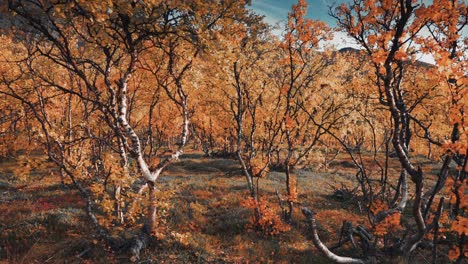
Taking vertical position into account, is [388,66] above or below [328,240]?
above

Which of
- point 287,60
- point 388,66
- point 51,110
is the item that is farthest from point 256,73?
point 51,110

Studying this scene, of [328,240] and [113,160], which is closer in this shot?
[113,160]

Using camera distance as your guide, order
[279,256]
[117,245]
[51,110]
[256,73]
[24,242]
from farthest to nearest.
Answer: [51,110] < [256,73] < [279,256] < [24,242] < [117,245]

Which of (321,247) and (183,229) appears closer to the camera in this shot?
(321,247)

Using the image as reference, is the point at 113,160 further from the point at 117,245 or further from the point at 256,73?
the point at 256,73

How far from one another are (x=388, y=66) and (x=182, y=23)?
246 inches

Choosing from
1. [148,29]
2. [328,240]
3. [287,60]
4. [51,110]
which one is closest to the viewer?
[148,29]

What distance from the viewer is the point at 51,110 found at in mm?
28781

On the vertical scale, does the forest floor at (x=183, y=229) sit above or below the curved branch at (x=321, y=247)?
below

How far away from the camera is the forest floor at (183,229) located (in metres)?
10.5

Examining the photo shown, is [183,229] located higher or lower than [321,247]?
lower

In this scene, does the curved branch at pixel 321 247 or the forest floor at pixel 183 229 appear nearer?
the curved branch at pixel 321 247

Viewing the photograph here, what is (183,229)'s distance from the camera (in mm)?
14812

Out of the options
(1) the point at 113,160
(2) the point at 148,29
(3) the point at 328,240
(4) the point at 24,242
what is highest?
(2) the point at 148,29
